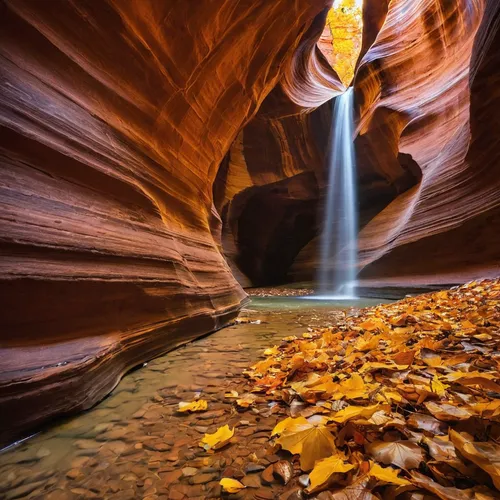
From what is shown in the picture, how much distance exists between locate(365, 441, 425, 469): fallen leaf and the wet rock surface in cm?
34

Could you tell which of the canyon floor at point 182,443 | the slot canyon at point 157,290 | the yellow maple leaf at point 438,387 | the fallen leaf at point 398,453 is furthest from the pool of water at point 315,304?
the fallen leaf at point 398,453

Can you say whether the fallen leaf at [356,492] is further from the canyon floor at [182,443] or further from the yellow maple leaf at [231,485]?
the yellow maple leaf at [231,485]

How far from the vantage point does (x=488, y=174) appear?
7.95 meters

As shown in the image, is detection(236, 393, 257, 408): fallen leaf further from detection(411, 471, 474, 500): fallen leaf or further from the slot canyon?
detection(411, 471, 474, 500): fallen leaf

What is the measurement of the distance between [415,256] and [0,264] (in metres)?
11.1

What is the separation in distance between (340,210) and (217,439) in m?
17.9

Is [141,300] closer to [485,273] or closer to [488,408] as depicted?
[488,408]

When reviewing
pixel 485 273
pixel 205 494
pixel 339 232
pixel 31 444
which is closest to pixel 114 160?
pixel 31 444

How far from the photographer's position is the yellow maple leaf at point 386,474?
909 mm

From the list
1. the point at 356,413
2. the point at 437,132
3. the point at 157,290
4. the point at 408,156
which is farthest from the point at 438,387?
the point at 408,156

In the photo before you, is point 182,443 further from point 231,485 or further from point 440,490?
point 440,490

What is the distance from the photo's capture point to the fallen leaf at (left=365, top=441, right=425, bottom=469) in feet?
3.28

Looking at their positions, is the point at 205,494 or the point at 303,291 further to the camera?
the point at 303,291

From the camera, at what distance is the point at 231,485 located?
1.15m
